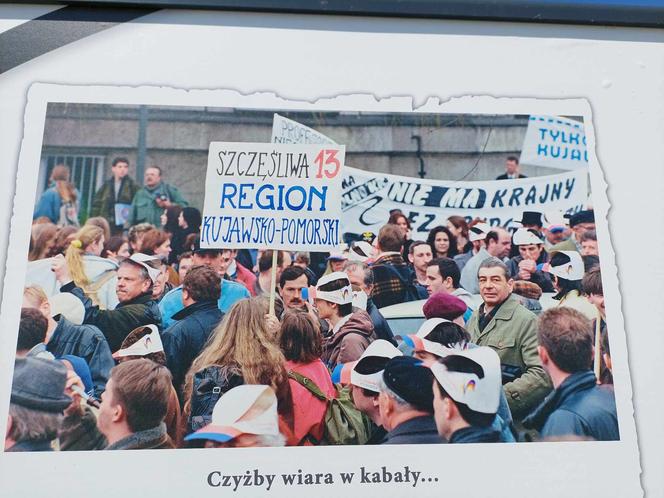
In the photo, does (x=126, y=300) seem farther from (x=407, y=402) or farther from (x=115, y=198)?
(x=407, y=402)

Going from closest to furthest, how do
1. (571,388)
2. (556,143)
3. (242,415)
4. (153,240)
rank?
(242,415) < (571,388) < (153,240) < (556,143)

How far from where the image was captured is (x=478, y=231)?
198 cm

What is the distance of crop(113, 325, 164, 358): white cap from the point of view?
1.78m

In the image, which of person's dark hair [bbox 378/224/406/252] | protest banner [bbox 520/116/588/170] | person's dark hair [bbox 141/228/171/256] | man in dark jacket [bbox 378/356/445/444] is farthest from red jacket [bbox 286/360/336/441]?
protest banner [bbox 520/116/588/170]

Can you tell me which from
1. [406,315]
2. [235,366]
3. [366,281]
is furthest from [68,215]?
[406,315]

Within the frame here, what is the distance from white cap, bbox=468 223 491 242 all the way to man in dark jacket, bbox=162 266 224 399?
697 mm

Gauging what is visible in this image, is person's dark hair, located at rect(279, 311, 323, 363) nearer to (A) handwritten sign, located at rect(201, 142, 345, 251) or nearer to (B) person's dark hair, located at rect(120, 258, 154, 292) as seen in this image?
(A) handwritten sign, located at rect(201, 142, 345, 251)

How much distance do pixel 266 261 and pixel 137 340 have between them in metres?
0.38

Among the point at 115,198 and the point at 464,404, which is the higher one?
the point at 115,198

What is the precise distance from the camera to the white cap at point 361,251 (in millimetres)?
1911

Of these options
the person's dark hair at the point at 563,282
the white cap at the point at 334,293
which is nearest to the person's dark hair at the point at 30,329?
the white cap at the point at 334,293

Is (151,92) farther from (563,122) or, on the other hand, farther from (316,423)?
(563,122)

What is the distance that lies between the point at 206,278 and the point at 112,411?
403 millimetres

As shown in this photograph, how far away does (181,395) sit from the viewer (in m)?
1.74
